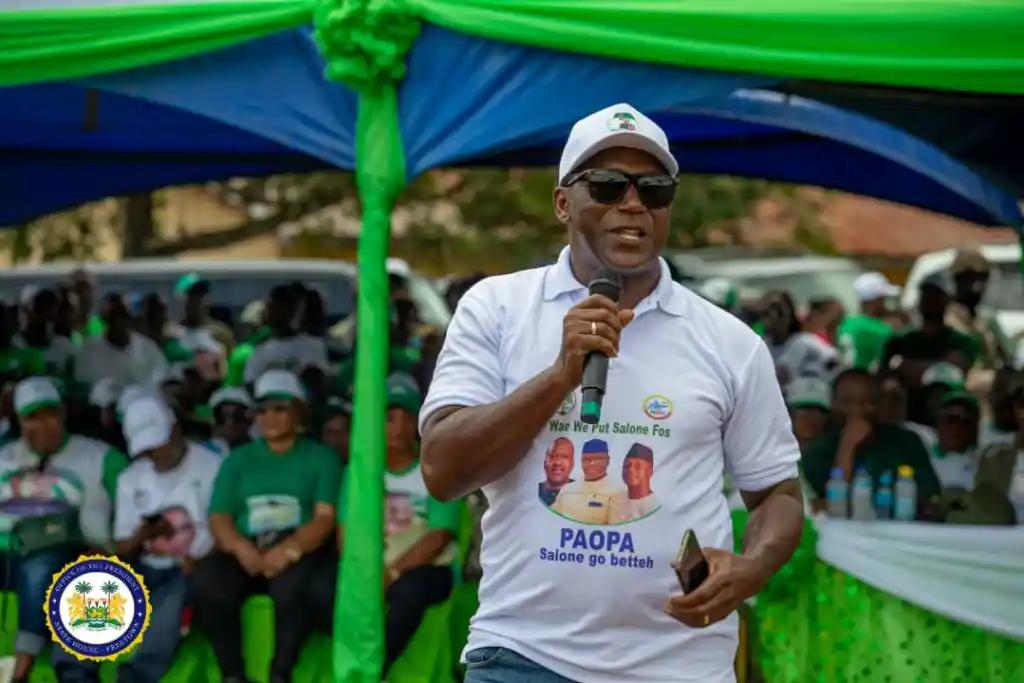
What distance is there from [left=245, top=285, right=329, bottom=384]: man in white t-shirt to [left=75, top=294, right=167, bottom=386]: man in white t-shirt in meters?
0.80

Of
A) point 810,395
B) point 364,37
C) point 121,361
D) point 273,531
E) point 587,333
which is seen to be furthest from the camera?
point 121,361

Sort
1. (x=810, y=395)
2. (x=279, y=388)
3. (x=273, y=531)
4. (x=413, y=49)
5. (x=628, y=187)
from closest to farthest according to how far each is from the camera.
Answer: (x=628, y=187), (x=413, y=49), (x=273, y=531), (x=279, y=388), (x=810, y=395)

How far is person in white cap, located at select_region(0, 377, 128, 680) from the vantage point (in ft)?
22.2

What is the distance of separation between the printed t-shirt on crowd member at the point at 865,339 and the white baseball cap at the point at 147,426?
15.4ft

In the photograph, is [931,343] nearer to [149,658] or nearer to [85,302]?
[149,658]

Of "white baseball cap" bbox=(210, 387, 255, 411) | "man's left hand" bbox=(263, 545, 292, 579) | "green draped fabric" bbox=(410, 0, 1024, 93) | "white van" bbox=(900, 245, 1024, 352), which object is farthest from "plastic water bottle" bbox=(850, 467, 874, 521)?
"white van" bbox=(900, 245, 1024, 352)

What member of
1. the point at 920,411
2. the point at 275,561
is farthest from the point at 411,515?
the point at 920,411

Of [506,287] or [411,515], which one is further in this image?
[411,515]

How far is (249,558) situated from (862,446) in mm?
2607

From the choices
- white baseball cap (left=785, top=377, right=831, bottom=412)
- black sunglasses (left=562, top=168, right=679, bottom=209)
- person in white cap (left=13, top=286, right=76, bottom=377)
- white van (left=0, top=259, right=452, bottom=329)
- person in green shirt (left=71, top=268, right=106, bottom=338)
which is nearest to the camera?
black sunglasses (left=562, top=168, right=679, bottom=209)

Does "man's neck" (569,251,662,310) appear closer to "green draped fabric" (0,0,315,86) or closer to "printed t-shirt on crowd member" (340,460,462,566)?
"green draped fabric" (0,0,315,86)

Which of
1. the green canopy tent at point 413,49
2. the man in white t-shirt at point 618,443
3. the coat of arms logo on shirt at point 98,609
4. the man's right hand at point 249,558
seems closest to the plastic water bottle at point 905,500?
the green canopy tent at point 413,49

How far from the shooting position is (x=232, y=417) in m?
8.00

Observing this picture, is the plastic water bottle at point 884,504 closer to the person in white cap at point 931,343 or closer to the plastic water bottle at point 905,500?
the plastic water bottle at point 905,500
